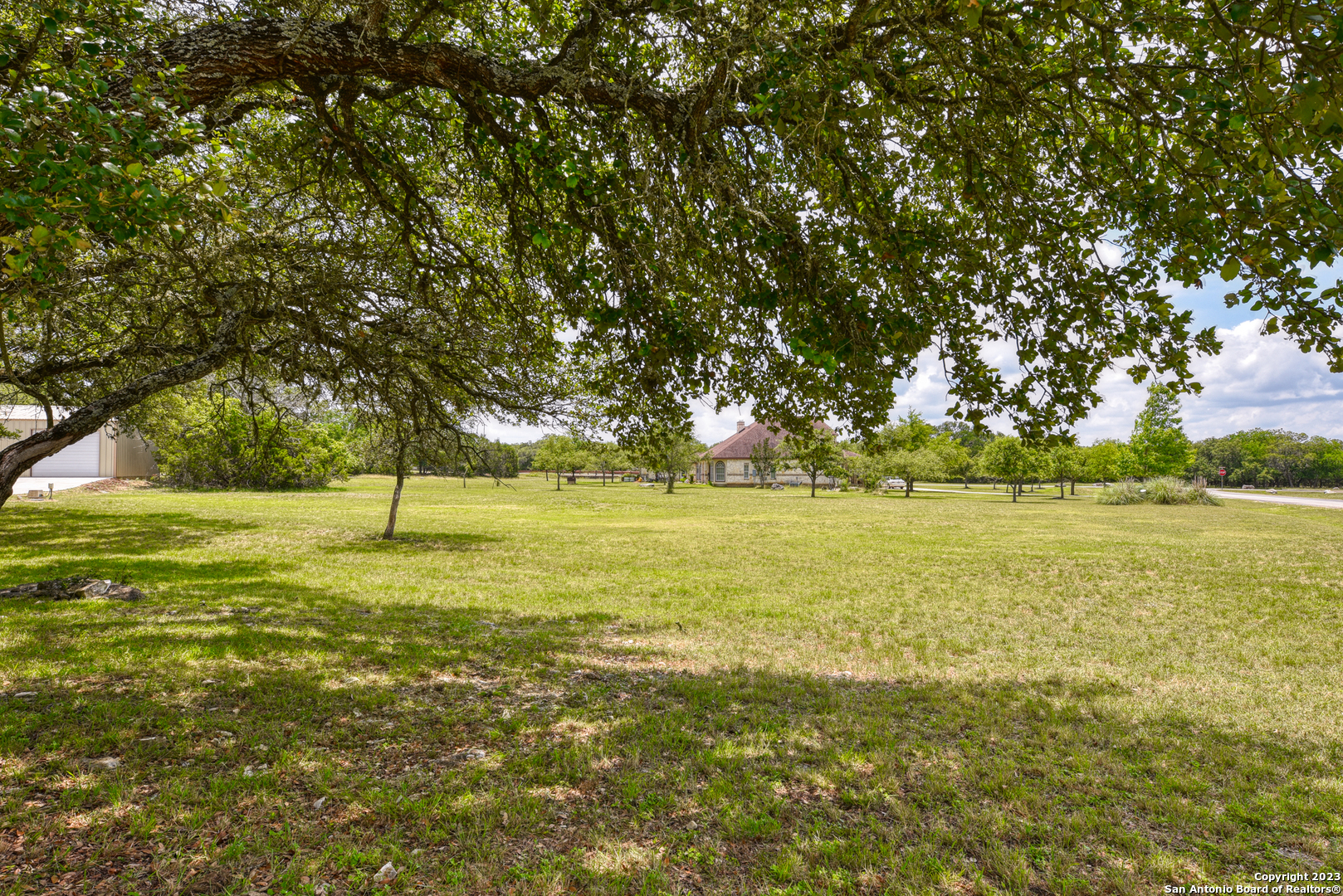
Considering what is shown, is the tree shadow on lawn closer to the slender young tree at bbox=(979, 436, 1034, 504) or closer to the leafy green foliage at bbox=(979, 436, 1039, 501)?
the slender young tree at bbox=(979, 436, 1034, 504)

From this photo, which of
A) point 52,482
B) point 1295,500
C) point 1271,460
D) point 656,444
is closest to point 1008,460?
point 1295,500

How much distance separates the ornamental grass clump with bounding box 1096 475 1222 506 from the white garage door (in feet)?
210

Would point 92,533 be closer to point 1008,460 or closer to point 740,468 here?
→ point 1008,460

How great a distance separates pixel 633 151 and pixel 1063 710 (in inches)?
272

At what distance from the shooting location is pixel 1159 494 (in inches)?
1467

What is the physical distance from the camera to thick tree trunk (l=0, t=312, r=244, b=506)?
5.52m

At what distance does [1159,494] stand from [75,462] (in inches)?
2682

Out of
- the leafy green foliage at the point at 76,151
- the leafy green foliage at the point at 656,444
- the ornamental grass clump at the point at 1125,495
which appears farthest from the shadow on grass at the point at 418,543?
the ornamental grass clump at the point at 1125,495

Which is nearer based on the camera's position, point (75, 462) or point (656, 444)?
point (656, 444)

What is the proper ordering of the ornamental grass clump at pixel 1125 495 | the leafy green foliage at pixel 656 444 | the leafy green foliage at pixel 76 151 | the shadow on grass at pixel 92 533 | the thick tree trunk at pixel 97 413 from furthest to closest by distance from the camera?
the ornamental grass clump at pixel 1125 495, the shadow on grass at pixel 92 533, the leafy green foliage at pixel 656 444, the thick tree trunk at pixel 97 413, the leafy green foliage at pixel 76 151

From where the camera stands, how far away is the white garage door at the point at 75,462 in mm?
37125

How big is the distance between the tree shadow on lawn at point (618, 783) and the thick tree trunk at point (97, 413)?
209 cm

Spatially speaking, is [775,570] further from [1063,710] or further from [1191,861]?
[1191,861]

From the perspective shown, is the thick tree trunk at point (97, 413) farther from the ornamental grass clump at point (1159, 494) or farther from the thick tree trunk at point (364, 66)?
the ornamental grass clump at point (1159, 494)
